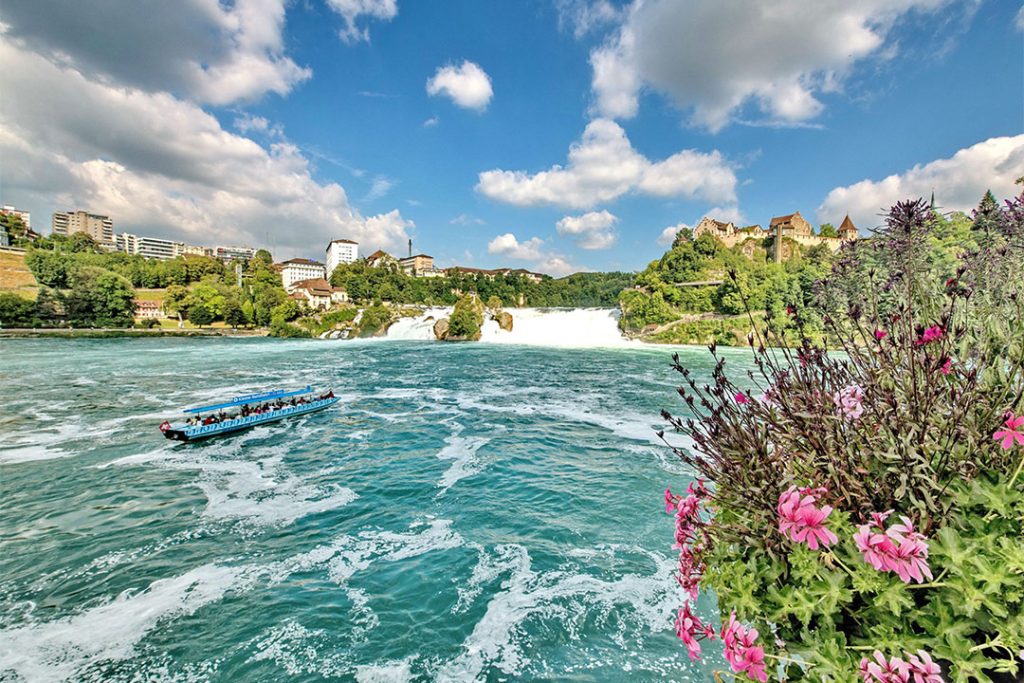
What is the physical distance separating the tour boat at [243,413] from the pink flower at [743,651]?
18.5 m

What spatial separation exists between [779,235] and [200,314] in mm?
112972

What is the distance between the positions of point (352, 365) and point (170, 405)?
16.6 meters

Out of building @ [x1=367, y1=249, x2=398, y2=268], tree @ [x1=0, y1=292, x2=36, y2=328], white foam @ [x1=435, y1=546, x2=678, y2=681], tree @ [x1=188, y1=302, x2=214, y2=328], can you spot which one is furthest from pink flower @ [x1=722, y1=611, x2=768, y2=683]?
building @ [x1=367, y1=249, x2=398, y2=268]

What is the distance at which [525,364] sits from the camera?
125 feet

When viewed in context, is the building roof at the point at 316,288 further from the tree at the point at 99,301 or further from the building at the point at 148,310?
the tree at the point at 99,301

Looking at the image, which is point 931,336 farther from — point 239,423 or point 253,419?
point 253,419

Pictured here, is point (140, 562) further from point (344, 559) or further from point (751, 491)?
point (751, 491)

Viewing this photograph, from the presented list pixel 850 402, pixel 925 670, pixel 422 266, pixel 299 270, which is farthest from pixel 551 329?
pixel 299 270

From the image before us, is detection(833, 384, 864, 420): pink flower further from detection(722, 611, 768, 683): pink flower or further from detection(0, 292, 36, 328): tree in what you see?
detection(0, 292, 36, 328): tree

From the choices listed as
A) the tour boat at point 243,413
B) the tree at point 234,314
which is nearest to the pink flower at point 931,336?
the tour boat at point 243,413

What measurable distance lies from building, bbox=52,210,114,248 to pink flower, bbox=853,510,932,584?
739ft

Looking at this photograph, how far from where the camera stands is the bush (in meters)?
1.78

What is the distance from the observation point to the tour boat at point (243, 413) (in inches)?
612

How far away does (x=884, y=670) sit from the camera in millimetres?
1721
